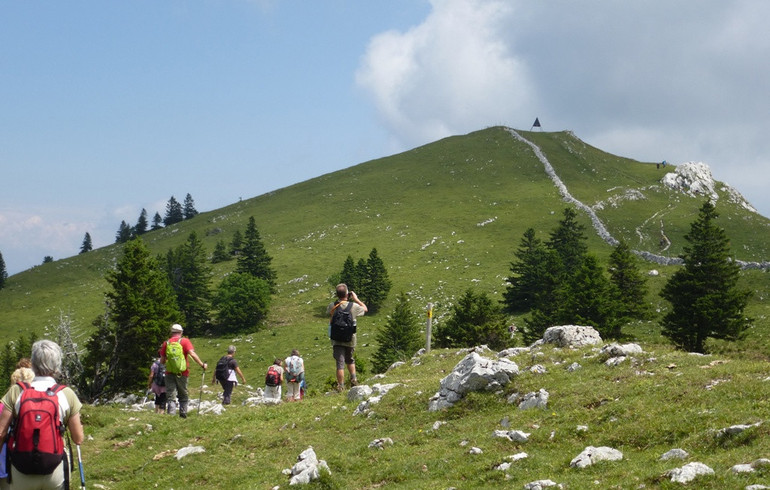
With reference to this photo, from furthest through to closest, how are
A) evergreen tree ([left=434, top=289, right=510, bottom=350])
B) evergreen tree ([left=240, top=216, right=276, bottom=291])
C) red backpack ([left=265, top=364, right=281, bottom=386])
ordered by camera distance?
evergreen tree ([left=240, top=216, right=276, bottom=291])
evergreen tree ([left=434, top=289, right=510, bottom=350])
red backpack ([left=265, top=364, right=281, bottom=386])

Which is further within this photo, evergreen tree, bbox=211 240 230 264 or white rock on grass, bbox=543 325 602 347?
evergreen tree, bbox=211 240 230 264

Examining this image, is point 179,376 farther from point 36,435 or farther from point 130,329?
point 130,329

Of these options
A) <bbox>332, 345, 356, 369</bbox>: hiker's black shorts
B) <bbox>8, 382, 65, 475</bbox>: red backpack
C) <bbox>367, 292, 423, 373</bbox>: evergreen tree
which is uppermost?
<bbox>8, 382, 65, 475</bbox>: red backpack

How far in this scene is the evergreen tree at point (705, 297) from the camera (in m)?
36.7

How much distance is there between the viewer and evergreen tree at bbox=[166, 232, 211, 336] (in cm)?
7756

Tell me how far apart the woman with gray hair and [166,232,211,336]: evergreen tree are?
69.1 m

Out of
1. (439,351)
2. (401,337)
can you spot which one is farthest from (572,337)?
(401,337)

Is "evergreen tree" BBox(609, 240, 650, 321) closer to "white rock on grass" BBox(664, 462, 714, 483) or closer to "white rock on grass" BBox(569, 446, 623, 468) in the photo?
"white rock on grass" BBox(569, 446, 623, 468)

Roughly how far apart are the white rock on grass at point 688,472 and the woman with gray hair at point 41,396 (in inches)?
336

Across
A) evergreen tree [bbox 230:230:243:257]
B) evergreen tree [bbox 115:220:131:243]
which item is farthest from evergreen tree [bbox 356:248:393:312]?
evergreen tree [bbox 115:220:131:243]

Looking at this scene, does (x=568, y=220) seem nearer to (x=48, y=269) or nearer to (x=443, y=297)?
(x=443, y=297)

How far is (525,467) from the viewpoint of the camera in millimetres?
10031

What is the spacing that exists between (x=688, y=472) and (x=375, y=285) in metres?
68.4

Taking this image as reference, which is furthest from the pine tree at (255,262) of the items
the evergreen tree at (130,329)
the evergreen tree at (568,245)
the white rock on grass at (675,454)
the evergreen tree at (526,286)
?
the white rock on grass at (675,454)
